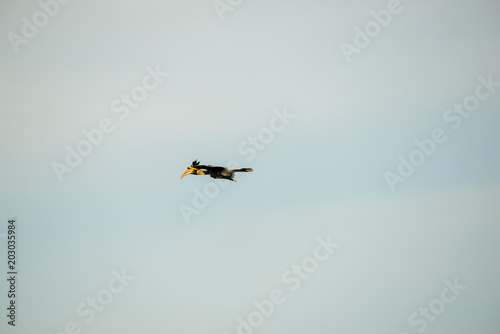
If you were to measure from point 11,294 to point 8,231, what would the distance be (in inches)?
223

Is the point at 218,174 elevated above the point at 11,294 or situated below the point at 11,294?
above

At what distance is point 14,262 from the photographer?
186ft

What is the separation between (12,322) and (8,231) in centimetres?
817

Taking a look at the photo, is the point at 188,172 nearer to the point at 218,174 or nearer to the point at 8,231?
the point at 218,174

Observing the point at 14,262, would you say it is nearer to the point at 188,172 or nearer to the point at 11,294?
the point at 11,294

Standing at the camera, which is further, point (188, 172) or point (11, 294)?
point (11, 294)

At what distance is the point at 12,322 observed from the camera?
188 ft

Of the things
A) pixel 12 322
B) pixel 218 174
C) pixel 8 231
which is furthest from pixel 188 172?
pixel 12 322

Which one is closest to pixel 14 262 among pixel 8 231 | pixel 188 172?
pixel 8 231

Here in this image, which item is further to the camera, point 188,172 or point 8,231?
point 8,231

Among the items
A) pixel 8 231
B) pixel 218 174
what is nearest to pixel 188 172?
pixel 218 174

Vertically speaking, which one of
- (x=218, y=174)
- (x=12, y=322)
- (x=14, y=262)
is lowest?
(x=12, y=322)

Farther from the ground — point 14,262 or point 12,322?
point 14,262

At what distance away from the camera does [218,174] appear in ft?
159
